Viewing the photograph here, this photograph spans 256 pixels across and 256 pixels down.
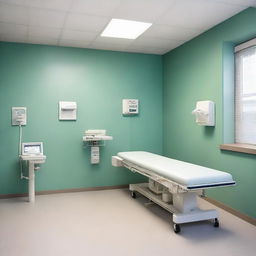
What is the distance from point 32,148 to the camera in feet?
14.7

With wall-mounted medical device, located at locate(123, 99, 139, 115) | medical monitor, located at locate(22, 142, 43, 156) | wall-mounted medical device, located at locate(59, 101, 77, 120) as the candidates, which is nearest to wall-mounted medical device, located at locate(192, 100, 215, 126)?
wall-mounted medical device, located at locate(123, 99, 139, 115)

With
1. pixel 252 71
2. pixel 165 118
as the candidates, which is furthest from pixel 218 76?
pixel 165 118

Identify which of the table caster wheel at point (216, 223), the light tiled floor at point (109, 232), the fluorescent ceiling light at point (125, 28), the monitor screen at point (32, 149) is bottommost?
the light tiled floor at point (109, 232)

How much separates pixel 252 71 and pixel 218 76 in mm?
454

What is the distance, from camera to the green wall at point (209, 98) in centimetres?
344

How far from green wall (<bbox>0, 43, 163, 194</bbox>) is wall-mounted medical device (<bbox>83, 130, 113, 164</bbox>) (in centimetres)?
14

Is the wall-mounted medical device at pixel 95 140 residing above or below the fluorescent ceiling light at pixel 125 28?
below

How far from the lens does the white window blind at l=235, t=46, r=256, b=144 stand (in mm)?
3570

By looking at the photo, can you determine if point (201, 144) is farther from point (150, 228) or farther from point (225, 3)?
point (225, 3)

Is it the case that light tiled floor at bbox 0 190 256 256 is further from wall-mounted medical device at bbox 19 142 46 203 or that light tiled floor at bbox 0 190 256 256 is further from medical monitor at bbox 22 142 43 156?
medical monitor at bbox 22 142 43 156

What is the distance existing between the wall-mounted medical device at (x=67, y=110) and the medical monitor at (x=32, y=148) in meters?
0.61

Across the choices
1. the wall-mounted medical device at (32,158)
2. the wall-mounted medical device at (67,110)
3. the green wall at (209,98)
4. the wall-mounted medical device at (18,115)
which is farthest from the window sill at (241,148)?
the wall-mounted medical device at (18,115)

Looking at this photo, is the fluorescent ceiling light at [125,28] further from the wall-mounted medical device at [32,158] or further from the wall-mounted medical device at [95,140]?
the wall-mounted medical device at [32,158]

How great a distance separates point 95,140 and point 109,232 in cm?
197
